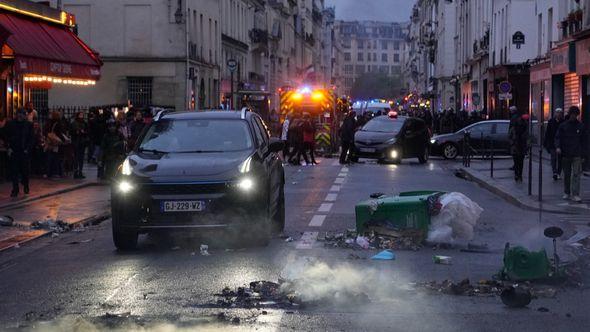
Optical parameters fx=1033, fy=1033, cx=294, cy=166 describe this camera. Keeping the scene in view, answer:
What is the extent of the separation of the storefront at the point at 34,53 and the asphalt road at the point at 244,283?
9.26 m

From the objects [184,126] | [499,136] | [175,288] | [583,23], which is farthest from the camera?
[499,136]

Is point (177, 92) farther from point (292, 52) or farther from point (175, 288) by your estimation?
point (292, 52)

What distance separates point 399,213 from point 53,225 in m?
5.47

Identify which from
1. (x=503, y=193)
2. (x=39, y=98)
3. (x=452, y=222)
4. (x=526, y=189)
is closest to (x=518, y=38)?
(x=39, y=98)

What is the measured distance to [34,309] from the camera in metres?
8.66

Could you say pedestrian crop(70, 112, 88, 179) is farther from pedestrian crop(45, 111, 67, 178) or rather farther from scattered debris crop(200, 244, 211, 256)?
scattered debris crop(200, 244, 211, 256)

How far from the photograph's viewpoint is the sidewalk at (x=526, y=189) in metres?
18.1

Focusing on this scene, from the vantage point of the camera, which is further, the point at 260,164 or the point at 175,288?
the point at 260,164

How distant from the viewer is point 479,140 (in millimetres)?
38438

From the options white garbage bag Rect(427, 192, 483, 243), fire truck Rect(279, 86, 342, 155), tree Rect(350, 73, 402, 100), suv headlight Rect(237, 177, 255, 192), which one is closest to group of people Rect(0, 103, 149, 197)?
suv headlight Rect(237, 177, 255, 192)

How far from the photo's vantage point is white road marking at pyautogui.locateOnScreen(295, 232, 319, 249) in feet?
41.6

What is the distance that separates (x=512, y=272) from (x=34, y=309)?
440 cm

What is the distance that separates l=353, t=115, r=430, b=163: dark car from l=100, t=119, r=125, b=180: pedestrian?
12457 mm

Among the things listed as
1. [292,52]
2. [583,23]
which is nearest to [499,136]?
[583,23]
